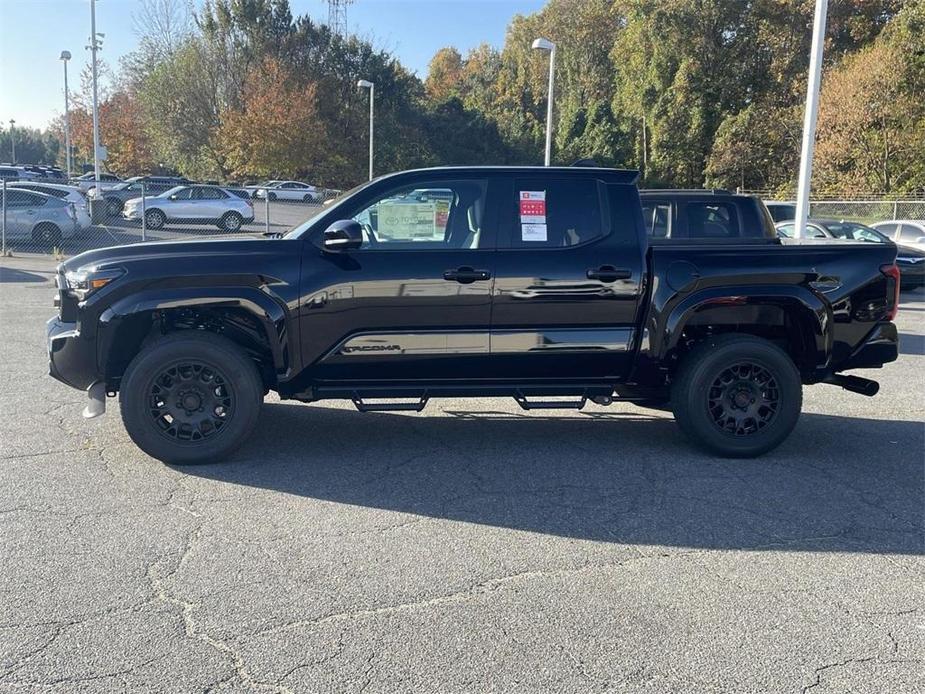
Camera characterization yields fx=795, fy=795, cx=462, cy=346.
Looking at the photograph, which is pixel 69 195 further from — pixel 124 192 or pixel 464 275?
pixel 464 275

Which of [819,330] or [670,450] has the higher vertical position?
[819,330]

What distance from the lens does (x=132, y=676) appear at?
9.69 feet

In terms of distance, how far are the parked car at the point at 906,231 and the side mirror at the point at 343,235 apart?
53.8 ft

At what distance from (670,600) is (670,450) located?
2337 millimetres

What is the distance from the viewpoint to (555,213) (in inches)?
218

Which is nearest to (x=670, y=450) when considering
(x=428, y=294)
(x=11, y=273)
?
(x=428, y=294)

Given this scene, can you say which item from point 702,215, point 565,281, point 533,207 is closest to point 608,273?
point 565,281

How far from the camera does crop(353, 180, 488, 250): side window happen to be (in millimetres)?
5395

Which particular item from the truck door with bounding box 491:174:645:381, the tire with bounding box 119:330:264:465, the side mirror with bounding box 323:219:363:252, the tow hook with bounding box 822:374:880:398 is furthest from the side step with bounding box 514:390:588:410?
the tow hook with bounding box 822:374:880:398

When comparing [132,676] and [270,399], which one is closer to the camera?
[132,676]

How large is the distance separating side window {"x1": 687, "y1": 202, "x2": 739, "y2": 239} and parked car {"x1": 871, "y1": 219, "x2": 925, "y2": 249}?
10.5 meters

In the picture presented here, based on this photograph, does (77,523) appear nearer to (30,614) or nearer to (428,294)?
(30,614)

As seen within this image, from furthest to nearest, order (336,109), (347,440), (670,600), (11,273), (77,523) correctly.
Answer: (336,109)
(11,273)
(347,440)
(77,523)
(670,600)

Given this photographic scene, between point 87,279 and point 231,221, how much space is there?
66.0 ft
